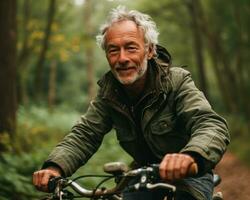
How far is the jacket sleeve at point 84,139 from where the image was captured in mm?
4148

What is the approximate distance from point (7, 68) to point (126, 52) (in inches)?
296

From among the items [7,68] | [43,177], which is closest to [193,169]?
[43,177]

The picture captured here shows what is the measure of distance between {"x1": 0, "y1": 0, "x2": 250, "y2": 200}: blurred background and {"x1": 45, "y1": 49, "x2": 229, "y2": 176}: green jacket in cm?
60

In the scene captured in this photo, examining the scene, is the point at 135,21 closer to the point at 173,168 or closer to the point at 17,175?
the point at 173,168

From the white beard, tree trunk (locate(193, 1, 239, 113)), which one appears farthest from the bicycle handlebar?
tree trunk (locate(193, 1, 239, 113))

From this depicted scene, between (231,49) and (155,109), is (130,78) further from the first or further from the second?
(231,49)

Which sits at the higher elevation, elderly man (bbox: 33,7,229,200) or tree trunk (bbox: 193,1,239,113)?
elderly man (bbox: 33,7,229,200)

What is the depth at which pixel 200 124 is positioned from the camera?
3699 millimetres

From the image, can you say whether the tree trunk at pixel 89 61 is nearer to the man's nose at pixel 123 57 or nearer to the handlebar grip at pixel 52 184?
the man's nose at pixel 123 57

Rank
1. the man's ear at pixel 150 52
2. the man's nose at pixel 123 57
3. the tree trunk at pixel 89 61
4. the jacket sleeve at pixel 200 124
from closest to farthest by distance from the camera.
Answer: the jacket sleeve at pixel 200 124 < the man's nose at pixel 123 57 < the man's ear at pixel 150 52 < the tree trunk at pixel 89 61

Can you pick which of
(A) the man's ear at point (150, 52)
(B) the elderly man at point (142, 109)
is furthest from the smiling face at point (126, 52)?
(A) the man's ear at point (150, 52)

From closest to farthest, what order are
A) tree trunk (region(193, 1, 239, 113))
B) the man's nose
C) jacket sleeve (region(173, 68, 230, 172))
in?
jacket sleeve (region(173, 68, 230, 172))
the man's nose
tree trunk (region(193, 1, 239, 113))

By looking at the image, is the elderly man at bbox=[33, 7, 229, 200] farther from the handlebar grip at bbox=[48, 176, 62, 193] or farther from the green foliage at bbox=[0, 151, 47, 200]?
the green foliage at bbox=[0, 151, 47, 200]

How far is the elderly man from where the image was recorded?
385 centimetres
